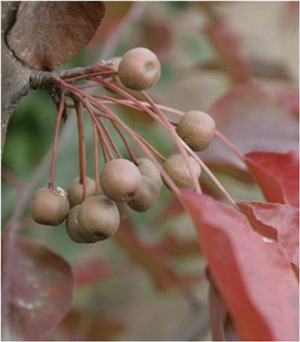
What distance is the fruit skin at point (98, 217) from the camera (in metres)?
0.67

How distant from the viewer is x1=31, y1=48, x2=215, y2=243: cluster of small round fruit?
65 centimetres

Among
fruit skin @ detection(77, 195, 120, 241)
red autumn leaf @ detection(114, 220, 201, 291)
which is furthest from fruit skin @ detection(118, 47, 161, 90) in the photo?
red autumn leaf @ detection(114, 220, 201, 291)

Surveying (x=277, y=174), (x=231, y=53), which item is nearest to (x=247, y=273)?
(x=277, y=174)

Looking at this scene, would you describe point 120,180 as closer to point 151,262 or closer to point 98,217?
point 98,217

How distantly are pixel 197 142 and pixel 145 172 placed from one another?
0.30ft

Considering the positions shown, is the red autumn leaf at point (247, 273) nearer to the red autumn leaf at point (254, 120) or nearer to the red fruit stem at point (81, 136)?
the red fruit stem at point (81, 136)

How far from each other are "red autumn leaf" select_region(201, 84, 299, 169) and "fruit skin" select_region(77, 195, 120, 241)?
0.45 metres

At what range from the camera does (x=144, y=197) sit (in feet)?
2.38

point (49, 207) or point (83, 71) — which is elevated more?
point (83, 71)

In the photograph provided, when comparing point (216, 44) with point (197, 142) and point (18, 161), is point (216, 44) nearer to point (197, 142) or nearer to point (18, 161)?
point (18, 161)

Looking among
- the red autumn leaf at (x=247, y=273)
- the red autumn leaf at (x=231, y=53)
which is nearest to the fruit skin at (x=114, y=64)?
the red autumn leaf at (x=247, y=273)

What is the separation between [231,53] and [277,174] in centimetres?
83

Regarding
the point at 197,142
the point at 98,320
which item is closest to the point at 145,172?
the point at 197,142

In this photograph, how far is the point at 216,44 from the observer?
1.72m
